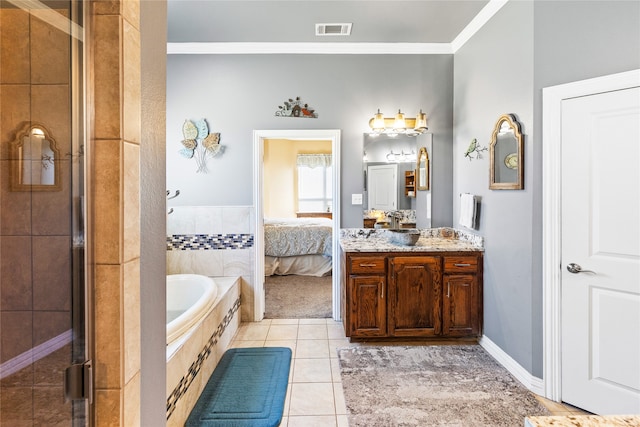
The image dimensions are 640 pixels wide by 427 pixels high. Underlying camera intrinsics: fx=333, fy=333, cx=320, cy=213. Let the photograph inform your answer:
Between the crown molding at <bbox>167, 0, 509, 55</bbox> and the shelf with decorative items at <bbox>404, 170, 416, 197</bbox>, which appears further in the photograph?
the shelf with decorative items at <bbox>404, 170, 416, 197</bbox>

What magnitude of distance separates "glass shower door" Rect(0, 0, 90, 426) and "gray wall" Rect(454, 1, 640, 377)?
2.48 m

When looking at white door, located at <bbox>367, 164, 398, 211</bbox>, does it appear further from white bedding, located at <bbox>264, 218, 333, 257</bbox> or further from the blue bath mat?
white bedding, located at <bbox>264, 218, 333, 257</bbox>

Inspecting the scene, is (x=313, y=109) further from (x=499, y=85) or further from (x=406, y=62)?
(x=499, y=85)

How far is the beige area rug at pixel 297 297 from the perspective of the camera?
371 centimetres

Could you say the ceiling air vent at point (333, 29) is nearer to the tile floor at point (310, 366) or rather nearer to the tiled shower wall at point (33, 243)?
the tiled shower wall at point (33, 243)

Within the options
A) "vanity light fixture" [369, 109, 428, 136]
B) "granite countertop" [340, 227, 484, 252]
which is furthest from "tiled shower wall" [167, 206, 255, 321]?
"vanity light fixture" [369, 109, 428, 136]

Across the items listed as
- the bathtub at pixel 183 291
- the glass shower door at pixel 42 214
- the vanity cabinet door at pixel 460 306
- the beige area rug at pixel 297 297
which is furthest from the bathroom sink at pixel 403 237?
the glass shower door at pixel 42 214

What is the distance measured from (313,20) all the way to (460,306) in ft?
9.16

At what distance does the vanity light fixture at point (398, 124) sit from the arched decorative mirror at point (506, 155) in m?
0.77

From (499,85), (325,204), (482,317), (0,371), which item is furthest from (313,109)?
(325,204)

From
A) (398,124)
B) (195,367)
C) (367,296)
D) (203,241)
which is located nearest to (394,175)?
(398,124)

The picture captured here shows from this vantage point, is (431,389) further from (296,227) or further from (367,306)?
(296,227)

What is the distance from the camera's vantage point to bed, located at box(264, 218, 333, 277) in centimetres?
517

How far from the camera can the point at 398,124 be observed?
3303 millimetres
